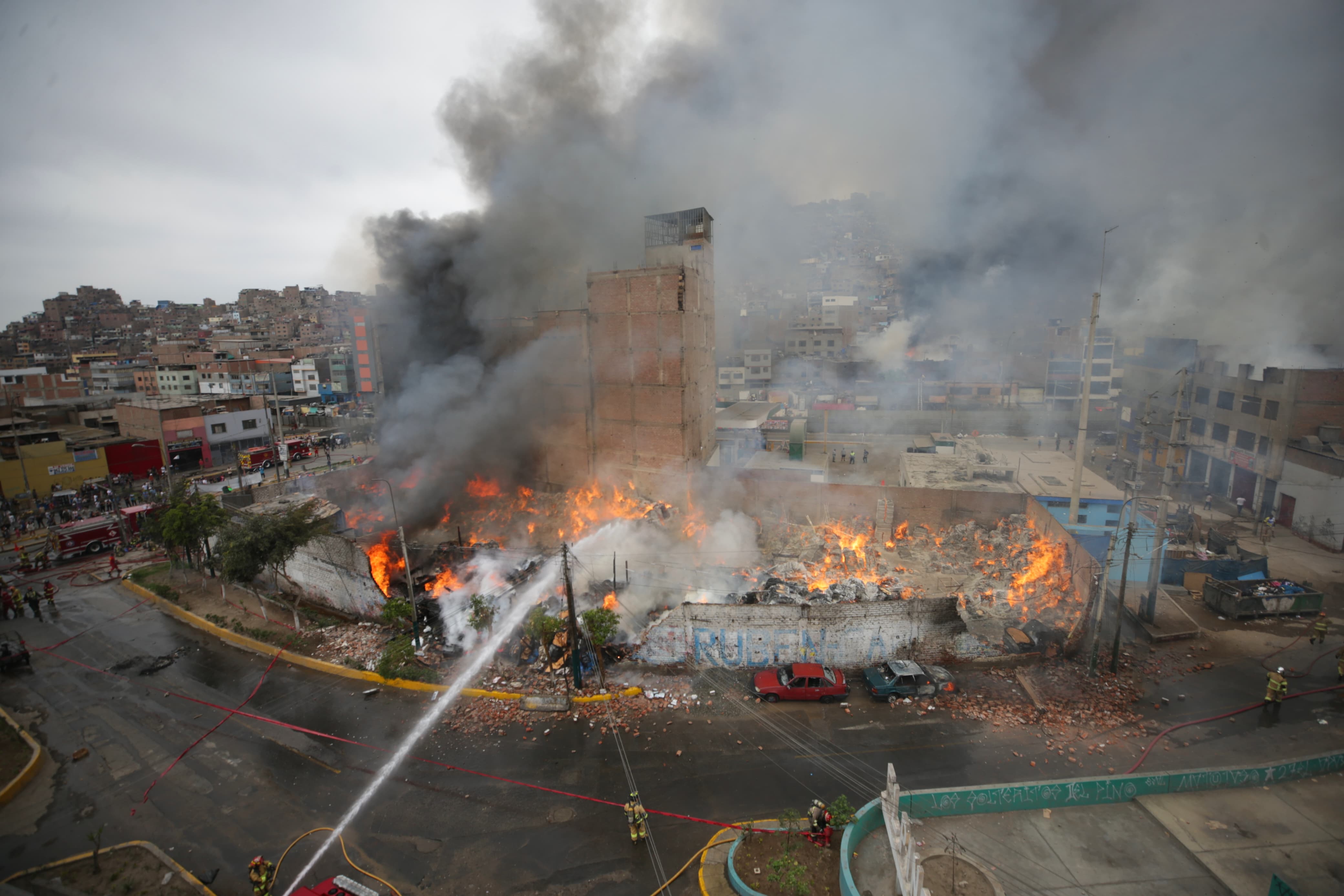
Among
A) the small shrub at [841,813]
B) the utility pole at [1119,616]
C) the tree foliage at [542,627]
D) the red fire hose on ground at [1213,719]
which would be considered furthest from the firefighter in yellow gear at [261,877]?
the utility pole at [1119,616]

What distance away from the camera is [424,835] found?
9023mm

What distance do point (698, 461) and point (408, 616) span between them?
1330 cm

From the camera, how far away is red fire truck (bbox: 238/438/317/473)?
33219 mm

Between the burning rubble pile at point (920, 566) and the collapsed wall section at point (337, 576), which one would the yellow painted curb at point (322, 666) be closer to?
the collapsed wall section at point (337, 576)

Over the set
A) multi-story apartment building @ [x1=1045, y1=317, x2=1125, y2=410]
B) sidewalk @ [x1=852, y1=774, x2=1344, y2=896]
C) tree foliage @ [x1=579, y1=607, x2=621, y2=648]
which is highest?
multi-story apartment building @ [x1=1045, y1=317, x2=1125, y2=410]

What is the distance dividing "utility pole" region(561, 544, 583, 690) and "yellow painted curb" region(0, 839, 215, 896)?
6184mm

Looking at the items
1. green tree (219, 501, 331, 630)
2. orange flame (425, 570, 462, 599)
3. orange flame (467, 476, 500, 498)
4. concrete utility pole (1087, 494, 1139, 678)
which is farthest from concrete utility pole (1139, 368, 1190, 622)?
orange flame (467, 476, 500, 498)

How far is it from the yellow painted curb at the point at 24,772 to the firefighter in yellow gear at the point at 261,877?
5.88m

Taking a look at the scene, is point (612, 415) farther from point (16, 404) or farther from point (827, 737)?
point (16, 404)

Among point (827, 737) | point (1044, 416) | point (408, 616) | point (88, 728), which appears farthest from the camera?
point (1044, 416)

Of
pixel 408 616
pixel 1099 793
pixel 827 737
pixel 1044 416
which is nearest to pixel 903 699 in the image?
pixel 827 737

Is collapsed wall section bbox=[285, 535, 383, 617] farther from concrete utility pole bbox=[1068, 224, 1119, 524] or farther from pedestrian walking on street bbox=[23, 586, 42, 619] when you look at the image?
concrete utility pole bbox=[1068, 224, 1119, 524]

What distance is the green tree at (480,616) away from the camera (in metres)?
14.0

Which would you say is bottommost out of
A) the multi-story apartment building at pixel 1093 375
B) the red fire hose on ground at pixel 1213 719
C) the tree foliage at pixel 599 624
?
the red fire hose on ground at pixel 1213 719
